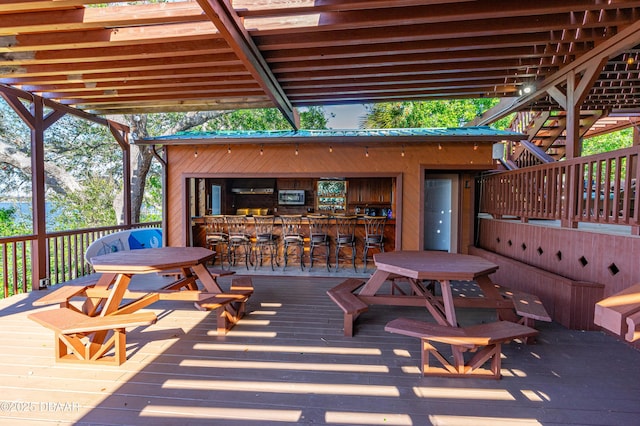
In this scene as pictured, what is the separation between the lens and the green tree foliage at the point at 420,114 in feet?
36.7

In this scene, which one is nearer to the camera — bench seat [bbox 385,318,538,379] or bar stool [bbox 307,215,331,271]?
bench seat [bbox 385,318,538,379]

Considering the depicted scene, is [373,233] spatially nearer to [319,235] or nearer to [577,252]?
[319,235]

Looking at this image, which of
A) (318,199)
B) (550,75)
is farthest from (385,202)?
(550,75)

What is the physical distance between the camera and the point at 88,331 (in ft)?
7.58

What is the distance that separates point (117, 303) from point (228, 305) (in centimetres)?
104

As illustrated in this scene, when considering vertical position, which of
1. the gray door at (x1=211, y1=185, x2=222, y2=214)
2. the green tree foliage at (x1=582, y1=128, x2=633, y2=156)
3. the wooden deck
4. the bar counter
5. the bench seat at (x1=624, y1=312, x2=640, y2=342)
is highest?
the green tree foliage at (x1=582, y1=128, x2=633, y2=156)

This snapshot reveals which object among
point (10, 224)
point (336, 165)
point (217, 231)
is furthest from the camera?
point (10, 224)

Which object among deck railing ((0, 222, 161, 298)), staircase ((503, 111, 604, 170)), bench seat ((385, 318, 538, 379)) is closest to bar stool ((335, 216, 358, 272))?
bench seat ((385, 318, 538, 379))

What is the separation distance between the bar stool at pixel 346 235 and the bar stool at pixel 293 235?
2.46 ft

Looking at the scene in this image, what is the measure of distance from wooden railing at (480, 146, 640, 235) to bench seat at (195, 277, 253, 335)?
379 centimetres

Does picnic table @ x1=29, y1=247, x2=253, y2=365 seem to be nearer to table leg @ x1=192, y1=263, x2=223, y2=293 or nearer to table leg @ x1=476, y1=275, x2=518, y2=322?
table leg @ x1=192, y1=263, x2=223, y2=293

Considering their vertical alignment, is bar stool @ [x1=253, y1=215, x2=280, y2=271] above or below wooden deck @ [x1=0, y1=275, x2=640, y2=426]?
above

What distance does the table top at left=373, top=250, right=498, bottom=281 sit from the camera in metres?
2.69

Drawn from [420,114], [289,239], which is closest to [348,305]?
[289,239]
